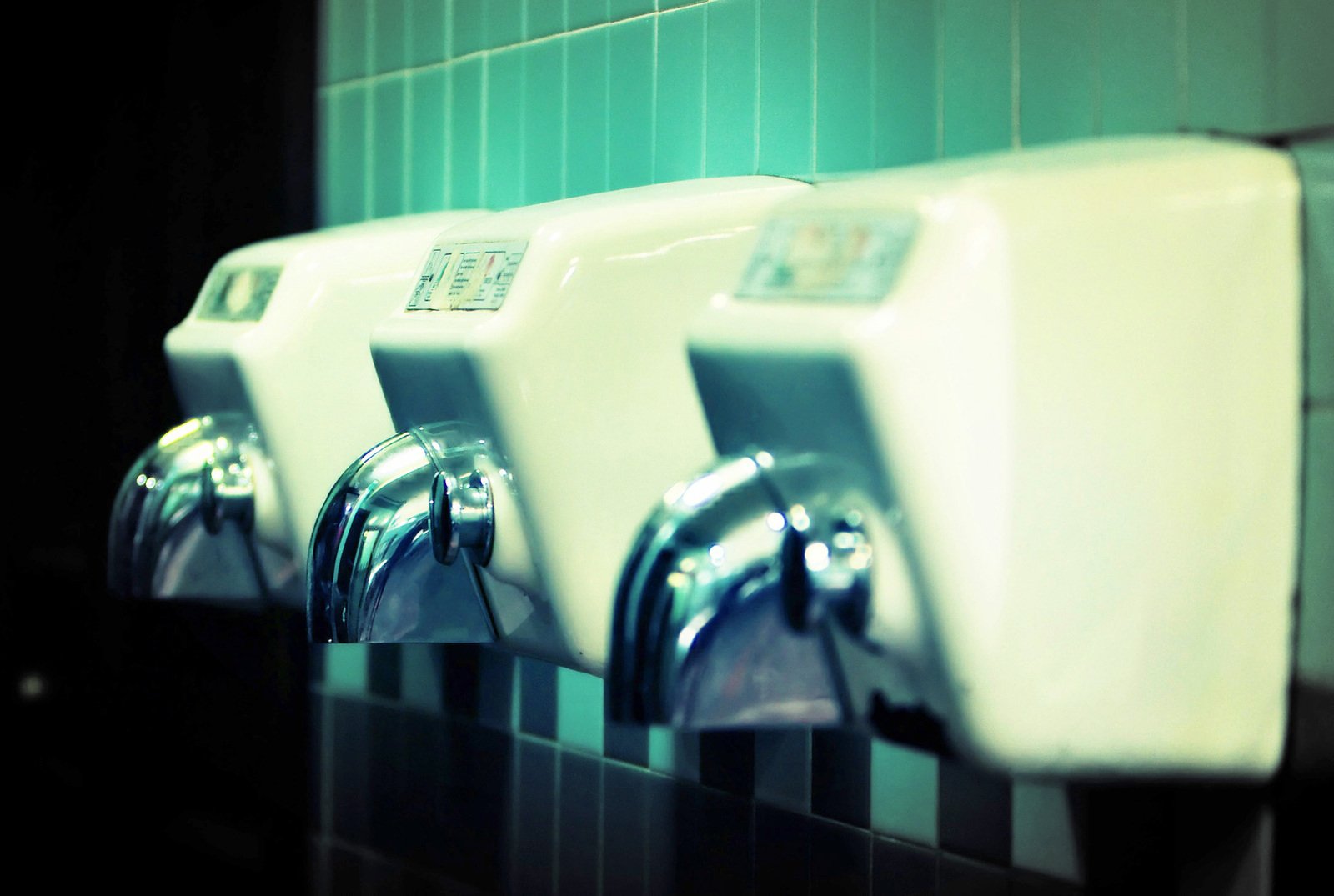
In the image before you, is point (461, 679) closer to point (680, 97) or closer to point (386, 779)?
point (386, 779)

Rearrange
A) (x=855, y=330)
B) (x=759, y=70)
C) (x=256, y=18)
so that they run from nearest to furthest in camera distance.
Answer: (x=855, y=330), (x=759, y=70), (x=256, y=18)

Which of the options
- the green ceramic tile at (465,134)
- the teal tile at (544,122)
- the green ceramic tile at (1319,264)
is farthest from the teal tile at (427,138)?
the green ceramic tile at (1319,264)

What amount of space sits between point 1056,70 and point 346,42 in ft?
2.72

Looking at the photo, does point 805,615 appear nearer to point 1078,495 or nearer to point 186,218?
point 1078,495

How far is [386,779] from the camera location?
1546mm

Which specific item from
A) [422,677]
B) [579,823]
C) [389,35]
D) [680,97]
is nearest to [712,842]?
[579,823]

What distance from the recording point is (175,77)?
5.37ft

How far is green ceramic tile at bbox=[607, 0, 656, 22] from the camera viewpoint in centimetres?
119

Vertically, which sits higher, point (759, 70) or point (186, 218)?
point (759, 70)

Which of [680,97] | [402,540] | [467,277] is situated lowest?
[402,540]


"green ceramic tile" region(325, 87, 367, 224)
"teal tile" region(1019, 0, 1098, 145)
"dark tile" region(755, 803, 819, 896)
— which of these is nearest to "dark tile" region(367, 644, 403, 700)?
"green ceramic tile" region(325, 87, 367, 224)

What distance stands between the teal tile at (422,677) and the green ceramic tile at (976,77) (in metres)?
0.72

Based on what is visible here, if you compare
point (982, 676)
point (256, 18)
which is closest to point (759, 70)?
point (982, 676)

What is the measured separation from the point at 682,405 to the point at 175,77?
0.91 m
